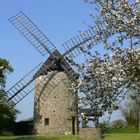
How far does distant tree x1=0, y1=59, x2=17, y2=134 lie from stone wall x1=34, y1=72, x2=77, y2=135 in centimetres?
353

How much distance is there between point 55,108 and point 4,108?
17.5 ft

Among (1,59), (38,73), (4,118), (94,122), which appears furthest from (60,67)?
(94,122)

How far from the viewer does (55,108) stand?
49406mm

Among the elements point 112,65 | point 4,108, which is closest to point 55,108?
point 4,108

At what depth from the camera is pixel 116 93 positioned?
14648mm

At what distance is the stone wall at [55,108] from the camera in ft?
161

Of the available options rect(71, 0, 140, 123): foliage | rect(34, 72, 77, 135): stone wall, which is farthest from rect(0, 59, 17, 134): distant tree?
rect(71, 0, 140, 123): foliage

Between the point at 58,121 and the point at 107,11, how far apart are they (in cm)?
3580

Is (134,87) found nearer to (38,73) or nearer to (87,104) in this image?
(87,104)

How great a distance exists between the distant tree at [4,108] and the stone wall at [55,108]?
353 centimetres

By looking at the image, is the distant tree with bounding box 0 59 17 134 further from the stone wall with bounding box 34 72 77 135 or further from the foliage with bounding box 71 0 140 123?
the foliage with bounding box 71 0 140 123

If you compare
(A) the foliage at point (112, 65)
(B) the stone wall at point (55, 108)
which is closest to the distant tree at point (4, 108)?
(B) the stone wall at point (55, 108)

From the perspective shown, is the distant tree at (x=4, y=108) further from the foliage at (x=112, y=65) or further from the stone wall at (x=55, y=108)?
the foliage at (x=112, y=65)

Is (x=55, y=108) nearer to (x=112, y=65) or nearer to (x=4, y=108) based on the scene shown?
(x=4, y=108)
